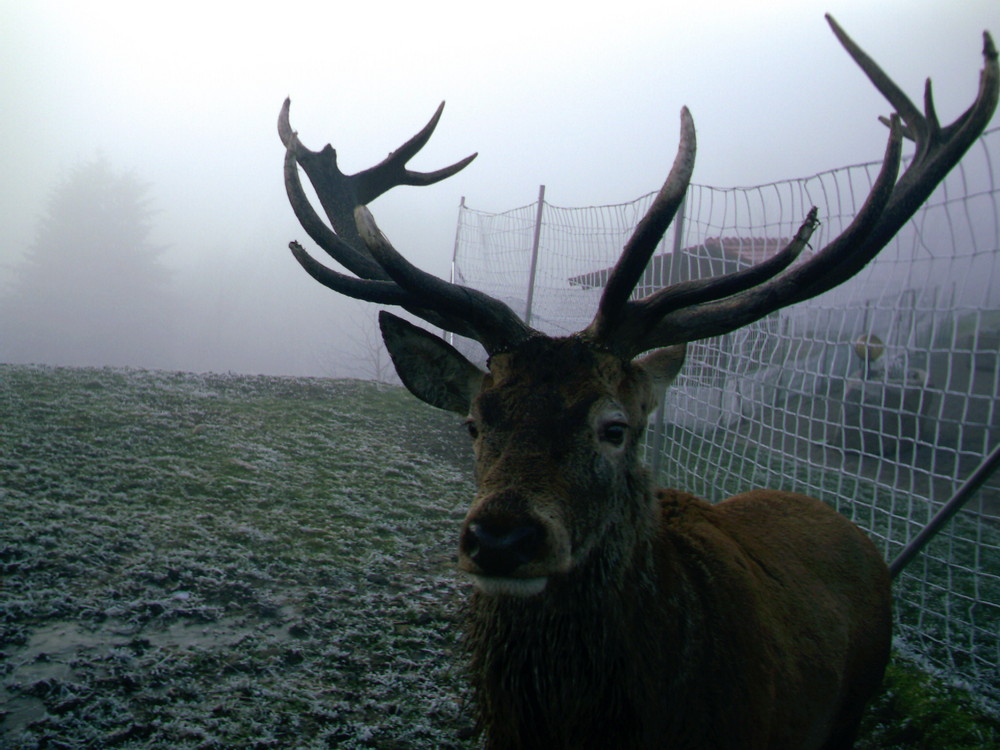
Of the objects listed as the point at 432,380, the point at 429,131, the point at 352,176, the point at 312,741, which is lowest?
the point at 312,741

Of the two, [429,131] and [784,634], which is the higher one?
[429,131]

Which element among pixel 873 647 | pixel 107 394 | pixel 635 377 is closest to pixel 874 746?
pixel 873 647

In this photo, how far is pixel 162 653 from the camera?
2549 mm

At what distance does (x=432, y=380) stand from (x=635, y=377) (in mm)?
788

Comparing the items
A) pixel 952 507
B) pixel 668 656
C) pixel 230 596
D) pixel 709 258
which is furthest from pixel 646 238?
pixel 230 596

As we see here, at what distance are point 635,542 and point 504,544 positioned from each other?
1.90 feet

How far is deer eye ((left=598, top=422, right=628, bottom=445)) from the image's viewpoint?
184cm

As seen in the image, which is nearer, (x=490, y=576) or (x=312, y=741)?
(x=490, y=576)

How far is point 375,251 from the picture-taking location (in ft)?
6.90

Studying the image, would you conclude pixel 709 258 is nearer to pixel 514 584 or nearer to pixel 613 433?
pixel 613 433

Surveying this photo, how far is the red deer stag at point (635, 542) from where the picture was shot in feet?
5.46

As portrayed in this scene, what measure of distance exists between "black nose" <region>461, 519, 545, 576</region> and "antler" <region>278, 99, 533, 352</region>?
76 cm

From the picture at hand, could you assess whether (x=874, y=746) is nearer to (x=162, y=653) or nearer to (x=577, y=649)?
(x=577, y=649)

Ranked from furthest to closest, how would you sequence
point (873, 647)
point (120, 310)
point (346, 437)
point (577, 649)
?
point (120, 310)
point (346, 437)
point (873, 647)
point (577, 649)
